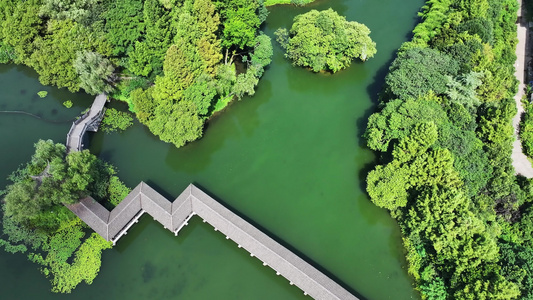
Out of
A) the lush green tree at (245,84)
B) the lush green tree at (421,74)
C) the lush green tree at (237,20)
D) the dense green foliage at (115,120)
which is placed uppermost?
the lush green tree at (421,74)

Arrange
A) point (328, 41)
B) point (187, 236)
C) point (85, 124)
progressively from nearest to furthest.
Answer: point (187, 236) < point (85, 124) < point (328, 41)


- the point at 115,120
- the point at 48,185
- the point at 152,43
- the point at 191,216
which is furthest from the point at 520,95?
the point at 48,185

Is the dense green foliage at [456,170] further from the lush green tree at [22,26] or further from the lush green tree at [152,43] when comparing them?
the lush green tree at [22,26]

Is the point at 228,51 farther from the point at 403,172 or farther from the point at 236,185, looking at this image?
the point at 403,172

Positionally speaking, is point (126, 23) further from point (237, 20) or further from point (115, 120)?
point (237, 20)

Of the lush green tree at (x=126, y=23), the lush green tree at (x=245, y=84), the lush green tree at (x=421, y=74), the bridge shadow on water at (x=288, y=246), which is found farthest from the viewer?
the lush green tree at (x=245, y=84)

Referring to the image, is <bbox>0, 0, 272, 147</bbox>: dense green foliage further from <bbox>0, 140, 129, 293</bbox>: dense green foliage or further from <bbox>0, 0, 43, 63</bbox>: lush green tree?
<bbox>0, 140, 129, 293</bbox>: dense green foliage

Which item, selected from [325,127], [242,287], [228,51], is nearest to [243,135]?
[325,127]

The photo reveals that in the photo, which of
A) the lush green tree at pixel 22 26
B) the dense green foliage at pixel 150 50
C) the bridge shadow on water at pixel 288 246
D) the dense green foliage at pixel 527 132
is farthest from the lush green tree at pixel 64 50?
the dense green foliage at pixel 527 132
